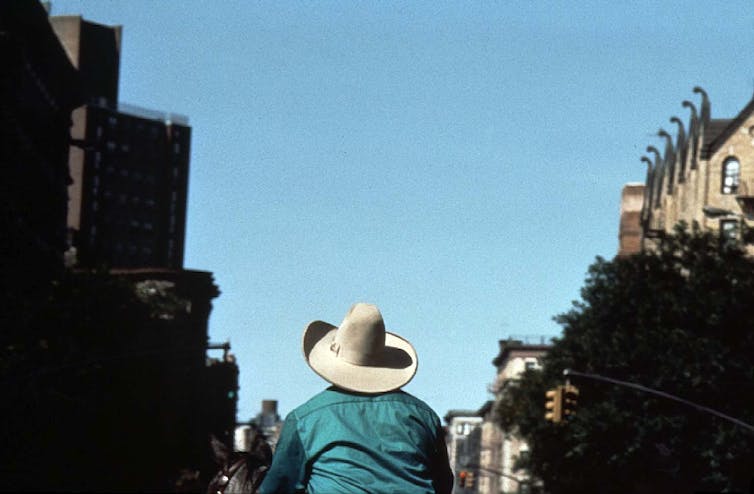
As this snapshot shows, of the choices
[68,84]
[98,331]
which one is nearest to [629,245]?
[68,84]

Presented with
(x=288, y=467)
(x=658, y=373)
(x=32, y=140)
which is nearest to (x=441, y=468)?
(x=288, y=467)

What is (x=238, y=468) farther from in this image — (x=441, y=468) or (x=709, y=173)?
(x=709, y=173)

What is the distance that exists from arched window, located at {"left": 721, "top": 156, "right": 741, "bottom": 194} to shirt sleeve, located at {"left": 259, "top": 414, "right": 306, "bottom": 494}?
91195 millimetres

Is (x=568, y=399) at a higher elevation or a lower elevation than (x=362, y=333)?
lower

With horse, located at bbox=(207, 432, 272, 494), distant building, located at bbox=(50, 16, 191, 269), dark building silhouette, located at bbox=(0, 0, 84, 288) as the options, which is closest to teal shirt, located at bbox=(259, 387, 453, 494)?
horse, located at bbox=(207, 432, 272, 494)

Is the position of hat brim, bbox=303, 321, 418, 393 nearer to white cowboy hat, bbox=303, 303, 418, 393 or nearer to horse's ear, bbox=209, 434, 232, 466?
white cowboy hat, bbox=303, 303, 418, 393

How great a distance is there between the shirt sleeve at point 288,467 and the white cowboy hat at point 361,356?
277mm

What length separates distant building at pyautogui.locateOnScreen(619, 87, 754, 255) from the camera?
96.5 meters

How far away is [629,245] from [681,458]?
2877 inches

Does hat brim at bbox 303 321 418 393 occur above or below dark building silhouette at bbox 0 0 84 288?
below

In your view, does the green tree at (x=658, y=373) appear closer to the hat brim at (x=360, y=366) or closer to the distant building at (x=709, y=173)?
the distant building at (x=709, y=173)

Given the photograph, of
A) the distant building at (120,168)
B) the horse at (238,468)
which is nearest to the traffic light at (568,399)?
the horse at (238,468)

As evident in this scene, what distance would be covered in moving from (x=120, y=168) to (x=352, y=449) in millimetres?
175021

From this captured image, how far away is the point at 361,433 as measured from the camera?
8.16m
